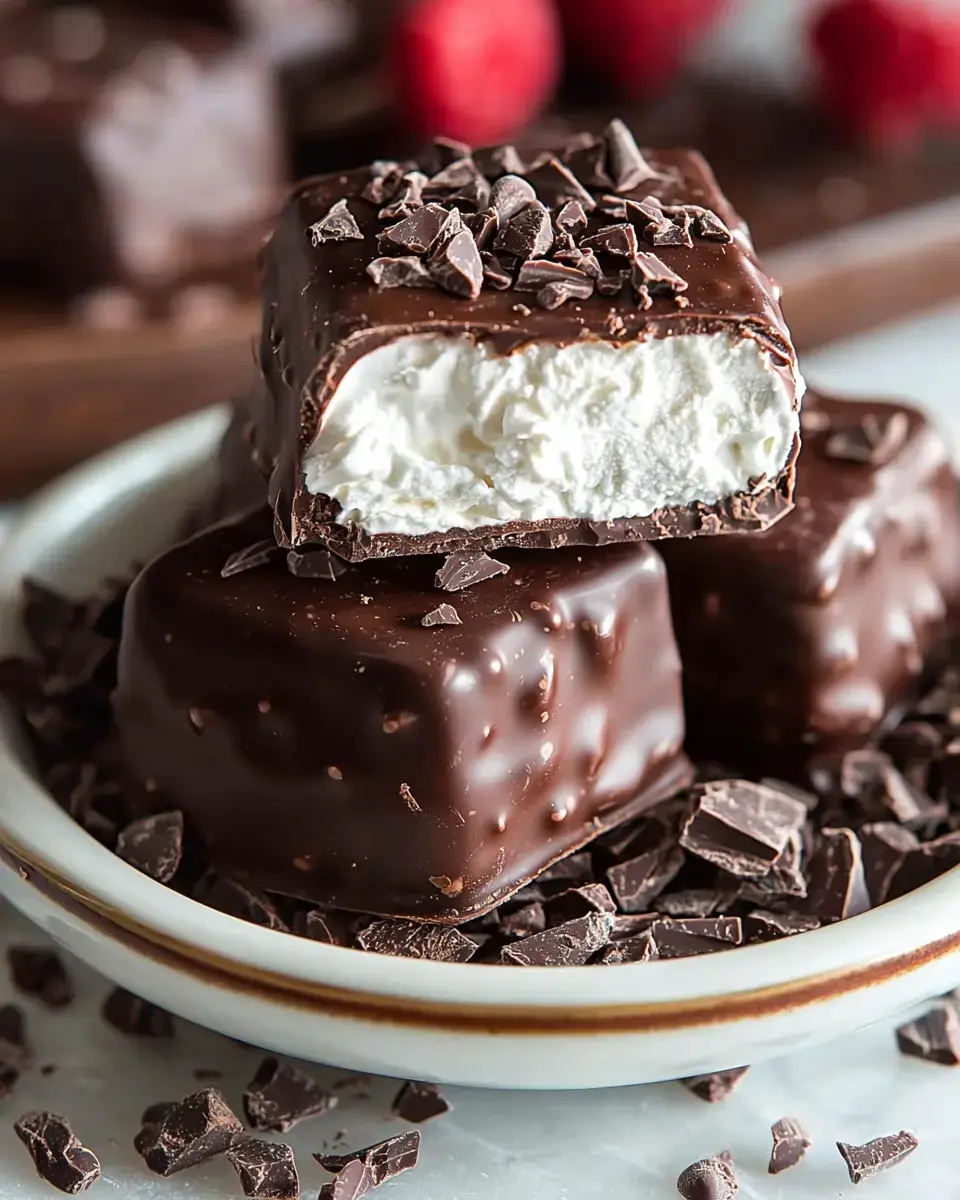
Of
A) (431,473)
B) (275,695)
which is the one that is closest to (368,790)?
(275,695)

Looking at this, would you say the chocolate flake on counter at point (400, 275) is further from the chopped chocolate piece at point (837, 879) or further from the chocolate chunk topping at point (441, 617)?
the chopped chocolate piece at point (837, 879)

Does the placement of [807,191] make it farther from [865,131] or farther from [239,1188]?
[239,1188]

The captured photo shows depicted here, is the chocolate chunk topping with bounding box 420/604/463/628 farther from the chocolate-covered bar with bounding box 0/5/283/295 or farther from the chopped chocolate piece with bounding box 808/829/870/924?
the chocolate-covered bar with bounding box 0/5/283/295

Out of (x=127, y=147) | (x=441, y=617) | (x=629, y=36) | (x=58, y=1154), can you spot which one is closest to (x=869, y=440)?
(x=441, y=617)

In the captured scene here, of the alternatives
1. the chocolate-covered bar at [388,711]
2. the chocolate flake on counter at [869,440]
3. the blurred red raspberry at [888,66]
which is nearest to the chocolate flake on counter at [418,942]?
the chocolate-covered bar at [388,711]

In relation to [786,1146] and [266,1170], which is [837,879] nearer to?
[786,1146]
